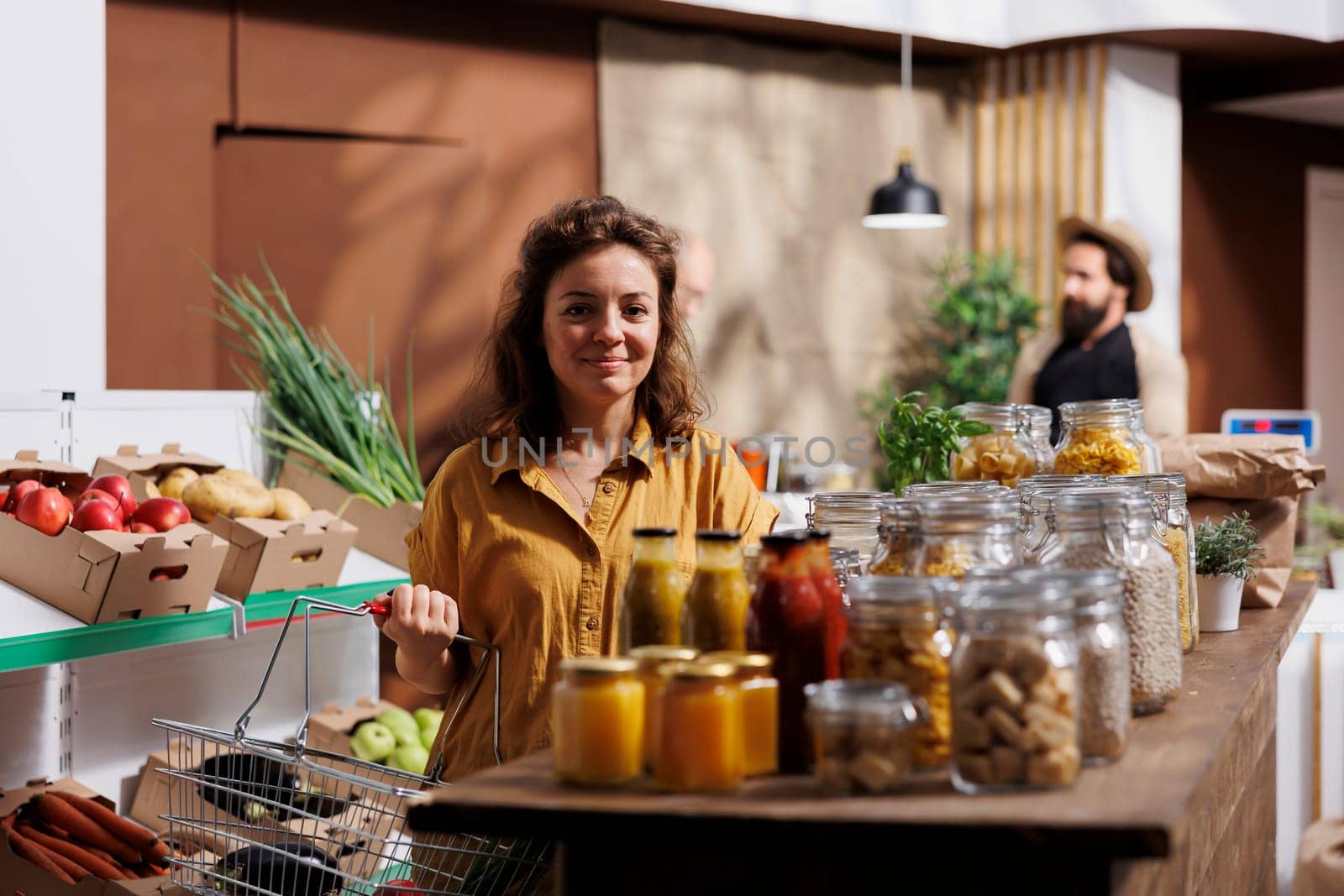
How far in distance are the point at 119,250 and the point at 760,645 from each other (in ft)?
13.0

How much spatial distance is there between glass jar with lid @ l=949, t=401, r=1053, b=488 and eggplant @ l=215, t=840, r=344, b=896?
3.52ft

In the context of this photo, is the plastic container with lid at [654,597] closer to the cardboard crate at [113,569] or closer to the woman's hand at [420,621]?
the woman's hand at [420,621]

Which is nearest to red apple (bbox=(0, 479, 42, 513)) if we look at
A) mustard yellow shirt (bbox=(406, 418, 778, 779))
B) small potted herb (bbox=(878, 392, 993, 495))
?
mustard yellow shirt (bbox=(406, 418, 778, 779))

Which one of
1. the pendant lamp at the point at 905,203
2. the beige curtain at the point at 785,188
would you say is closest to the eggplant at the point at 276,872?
the pendant lamp at the point at 905,203

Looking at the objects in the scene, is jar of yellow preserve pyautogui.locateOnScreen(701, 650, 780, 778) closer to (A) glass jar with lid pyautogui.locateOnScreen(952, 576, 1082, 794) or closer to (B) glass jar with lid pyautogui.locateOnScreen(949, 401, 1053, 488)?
(A) glass jar with lid pyautogui.locateOnScreen(952, 576, 1082, 794)

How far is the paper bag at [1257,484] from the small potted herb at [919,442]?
0.40 meters

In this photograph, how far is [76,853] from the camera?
7.74ft

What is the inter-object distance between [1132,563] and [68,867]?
1920mm

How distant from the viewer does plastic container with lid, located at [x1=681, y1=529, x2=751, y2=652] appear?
1.18 meters

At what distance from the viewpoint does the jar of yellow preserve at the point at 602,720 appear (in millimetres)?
1053

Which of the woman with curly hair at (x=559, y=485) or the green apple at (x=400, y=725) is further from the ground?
the woman with curly hair at (x=559, y=485)

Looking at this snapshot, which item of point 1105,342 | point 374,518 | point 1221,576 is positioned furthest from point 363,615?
point 1105,342

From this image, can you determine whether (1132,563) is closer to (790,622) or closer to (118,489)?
(790,622)

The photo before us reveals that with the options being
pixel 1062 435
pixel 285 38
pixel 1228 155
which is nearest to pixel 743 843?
→ pixel 1062 435
